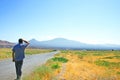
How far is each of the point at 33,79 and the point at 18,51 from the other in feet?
5.66

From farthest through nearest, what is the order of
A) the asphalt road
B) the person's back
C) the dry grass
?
the dry grass < the asphalt road < the person's back

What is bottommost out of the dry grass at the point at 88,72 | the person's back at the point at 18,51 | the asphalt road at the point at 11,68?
the dry grass at the point at 88,72

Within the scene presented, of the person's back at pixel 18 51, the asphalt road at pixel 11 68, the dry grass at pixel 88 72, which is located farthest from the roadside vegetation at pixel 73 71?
the person's back at pixel 18 51

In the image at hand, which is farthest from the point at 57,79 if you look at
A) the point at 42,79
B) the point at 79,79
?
the point at 79,79

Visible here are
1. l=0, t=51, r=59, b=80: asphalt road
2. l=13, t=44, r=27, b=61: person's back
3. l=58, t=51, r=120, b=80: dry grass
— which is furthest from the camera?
l=58, t=51, r=120, b=80: dry grass

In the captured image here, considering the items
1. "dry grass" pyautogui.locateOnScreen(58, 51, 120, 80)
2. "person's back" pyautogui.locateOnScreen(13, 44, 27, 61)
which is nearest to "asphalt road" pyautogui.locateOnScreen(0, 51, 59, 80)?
"person's back" pyautogui.locateOnScreen(13, 44, 27, 61)

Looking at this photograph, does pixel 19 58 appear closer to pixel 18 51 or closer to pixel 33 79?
pixel 18 51

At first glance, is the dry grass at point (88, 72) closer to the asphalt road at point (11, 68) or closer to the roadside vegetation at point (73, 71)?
the roadside vegetation at point (73, 71)

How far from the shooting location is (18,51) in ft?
39.1

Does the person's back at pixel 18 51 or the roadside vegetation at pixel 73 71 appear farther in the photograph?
the roadside vegetation at pixel 73 71

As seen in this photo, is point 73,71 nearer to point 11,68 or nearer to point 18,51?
point 11,68

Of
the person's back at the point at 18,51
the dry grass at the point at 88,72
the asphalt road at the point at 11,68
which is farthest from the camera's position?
the dry grass at the point at 88,72

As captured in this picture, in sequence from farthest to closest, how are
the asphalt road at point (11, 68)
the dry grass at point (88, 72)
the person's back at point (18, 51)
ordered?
the dry grass at point (88, 72), the asphalt road at point (11, 68), the person's back at point (18, 51)

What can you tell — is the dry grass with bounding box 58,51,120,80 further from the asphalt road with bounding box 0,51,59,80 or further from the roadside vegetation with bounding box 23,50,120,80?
the asphalt road with bounding box 0,51,59,80
